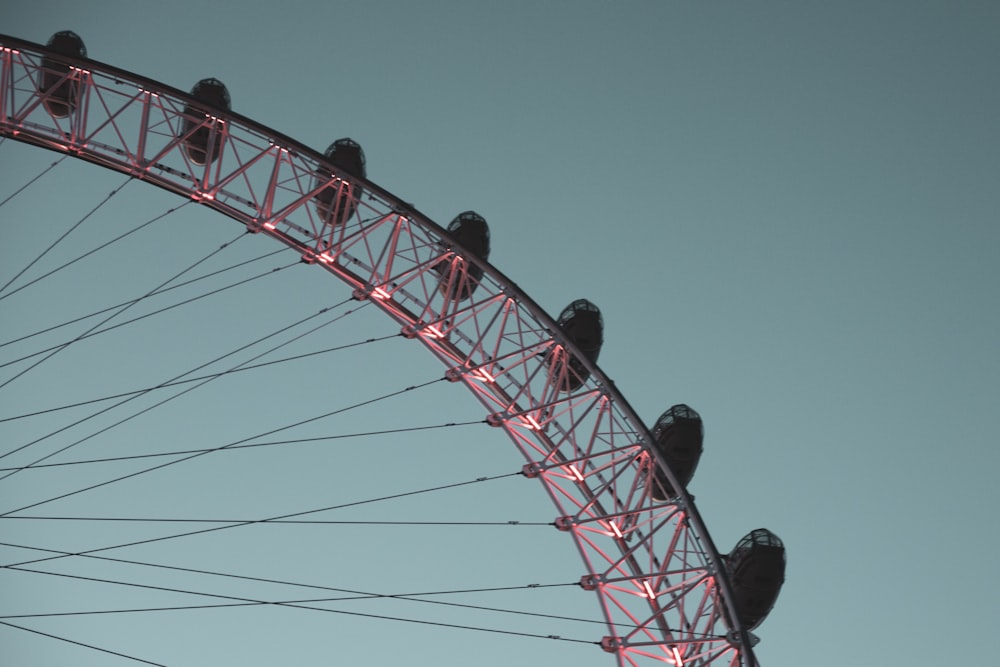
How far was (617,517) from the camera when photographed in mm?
19500

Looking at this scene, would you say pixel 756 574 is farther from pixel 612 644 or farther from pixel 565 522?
pixel 565 522

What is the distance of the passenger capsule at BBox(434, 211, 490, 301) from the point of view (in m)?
20.6

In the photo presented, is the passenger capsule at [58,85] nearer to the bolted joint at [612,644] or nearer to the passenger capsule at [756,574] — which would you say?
the bolted joint at [612,644]

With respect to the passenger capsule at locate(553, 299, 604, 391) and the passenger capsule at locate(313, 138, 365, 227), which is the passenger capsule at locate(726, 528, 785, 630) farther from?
the passenger capsule at locate(313, 138, 365, 227)

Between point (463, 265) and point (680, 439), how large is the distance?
4947 mm

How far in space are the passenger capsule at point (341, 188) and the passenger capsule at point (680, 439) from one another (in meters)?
6.84

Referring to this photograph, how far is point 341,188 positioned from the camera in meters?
20.8

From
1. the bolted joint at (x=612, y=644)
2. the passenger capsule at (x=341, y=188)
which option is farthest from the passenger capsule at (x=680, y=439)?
the passenger capsule at (x=341, y=188)

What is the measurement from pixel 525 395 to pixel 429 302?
2.43 m

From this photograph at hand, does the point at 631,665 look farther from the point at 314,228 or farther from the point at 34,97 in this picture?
the point at 34,97

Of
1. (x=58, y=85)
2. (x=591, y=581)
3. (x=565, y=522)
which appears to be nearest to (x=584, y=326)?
(x=565, y=522)

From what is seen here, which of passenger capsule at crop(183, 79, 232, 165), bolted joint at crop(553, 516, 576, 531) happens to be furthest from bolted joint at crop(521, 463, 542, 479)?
passenger capsule at crop(183, 79, 232, 165)

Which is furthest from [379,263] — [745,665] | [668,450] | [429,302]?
[745,665]

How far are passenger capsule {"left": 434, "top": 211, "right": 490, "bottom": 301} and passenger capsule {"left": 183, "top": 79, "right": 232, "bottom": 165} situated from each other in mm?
4612
